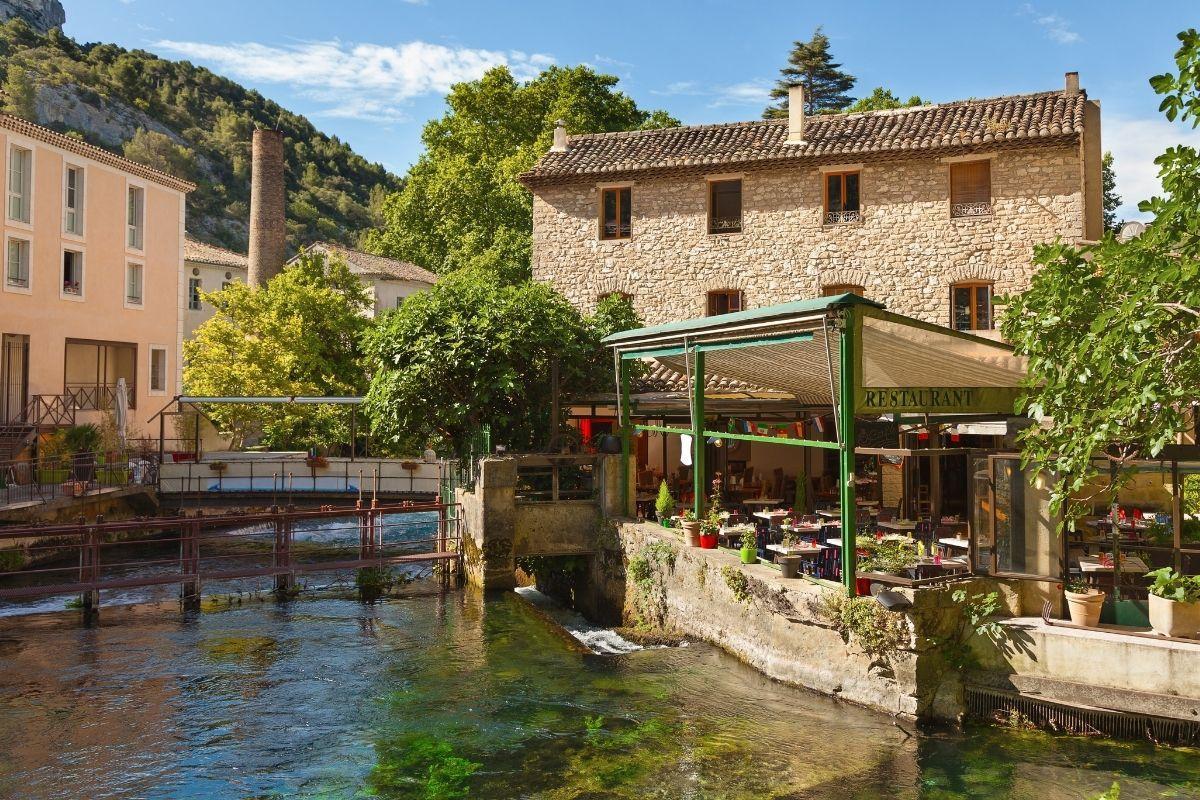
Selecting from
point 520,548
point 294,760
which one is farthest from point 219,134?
point 294,760

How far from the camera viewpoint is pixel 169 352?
32.7 metres

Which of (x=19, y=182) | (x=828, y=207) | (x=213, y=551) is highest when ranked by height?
(x=19, y=182)

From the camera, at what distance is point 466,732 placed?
10.3m

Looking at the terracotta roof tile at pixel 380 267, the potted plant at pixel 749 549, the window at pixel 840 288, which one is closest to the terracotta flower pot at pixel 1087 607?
the potted plant at pixel 749 549

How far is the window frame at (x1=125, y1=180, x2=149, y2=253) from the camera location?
1206 inches

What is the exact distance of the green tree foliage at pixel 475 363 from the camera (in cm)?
1845

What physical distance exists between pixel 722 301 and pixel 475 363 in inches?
306

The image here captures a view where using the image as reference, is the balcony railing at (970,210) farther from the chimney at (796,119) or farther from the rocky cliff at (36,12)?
the rocky cliff at (36,12)

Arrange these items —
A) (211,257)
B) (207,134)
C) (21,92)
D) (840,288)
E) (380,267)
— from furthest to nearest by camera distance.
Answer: (207,134), (21,92), (211,257), (380,267), (840,288)

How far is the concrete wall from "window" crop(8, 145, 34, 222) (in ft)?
0.52

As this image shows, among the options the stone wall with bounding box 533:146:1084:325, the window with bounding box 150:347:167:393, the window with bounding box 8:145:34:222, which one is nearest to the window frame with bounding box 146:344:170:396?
the window with bounding box 150:347:167:393

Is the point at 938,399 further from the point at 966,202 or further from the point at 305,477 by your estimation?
the point at 305,477

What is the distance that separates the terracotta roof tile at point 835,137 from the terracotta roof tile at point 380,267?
21.8 meters

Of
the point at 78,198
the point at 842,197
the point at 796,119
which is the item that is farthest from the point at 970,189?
the point at 78,198
